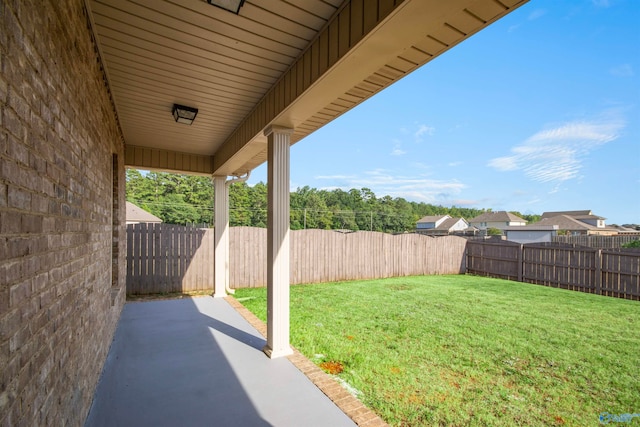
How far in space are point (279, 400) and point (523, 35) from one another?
52.6 feet

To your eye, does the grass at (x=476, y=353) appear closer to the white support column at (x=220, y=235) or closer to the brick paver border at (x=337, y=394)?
the brick paver border at (x=337, y=394)

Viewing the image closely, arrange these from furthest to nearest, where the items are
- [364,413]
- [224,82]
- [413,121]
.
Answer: [413,121] < [224,82] < [364,413]

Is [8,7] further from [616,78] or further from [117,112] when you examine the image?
[616,78]

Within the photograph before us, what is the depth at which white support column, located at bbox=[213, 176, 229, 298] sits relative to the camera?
6484 mm

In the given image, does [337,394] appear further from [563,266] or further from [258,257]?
[563,266]

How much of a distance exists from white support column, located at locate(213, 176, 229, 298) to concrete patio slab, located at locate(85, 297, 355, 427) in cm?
203

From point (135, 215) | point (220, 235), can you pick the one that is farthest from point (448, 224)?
point (220, 235)

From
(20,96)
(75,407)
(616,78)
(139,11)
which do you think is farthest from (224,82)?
(616,78)

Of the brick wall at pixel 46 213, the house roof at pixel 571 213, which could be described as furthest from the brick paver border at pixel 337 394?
the house roof at pixel 571 213

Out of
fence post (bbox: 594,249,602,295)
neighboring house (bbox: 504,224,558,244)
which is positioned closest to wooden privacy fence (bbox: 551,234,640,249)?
neighboring house (bbox: 504,224,558,244)

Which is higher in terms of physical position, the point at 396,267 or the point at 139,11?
the point at 139,11

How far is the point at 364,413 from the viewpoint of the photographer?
2387 millimetres

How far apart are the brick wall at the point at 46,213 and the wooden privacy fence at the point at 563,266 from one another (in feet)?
33.2

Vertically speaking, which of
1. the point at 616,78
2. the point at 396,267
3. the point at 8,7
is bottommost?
the point at 396,267
